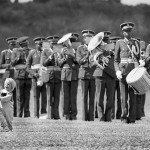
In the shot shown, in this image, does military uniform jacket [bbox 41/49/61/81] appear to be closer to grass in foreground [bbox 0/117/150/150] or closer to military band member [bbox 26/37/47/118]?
military band member [bbox 26/37/47/118]

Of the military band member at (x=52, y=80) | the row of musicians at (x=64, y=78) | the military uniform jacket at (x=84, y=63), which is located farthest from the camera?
the military band member at (x=52, y=80)

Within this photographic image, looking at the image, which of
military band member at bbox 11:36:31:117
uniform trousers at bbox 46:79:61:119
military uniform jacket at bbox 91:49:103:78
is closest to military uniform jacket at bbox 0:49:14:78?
military band member at bbox 11:36:31:117

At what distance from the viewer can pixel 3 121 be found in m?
15.8

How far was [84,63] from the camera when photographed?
66.2 ft

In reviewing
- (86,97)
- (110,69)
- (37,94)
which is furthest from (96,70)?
(37,94)

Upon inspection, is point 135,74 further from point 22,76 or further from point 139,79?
point 22,76

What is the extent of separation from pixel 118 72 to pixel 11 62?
6020 millimetres

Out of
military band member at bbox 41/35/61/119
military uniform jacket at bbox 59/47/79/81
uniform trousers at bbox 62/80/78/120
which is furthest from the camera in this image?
military band member at bbox 41/35/61/119

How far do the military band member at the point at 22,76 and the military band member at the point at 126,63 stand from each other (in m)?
5.41

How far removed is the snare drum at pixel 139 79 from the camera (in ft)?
55.3

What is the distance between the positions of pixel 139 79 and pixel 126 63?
101cm

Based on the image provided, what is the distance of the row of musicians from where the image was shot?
19.5 m

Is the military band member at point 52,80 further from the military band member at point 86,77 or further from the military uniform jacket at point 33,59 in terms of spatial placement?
the military band member at point 86,77

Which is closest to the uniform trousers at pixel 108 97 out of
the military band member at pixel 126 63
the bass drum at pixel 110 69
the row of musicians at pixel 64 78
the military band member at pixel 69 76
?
the row of musicians at pixel 64 78
